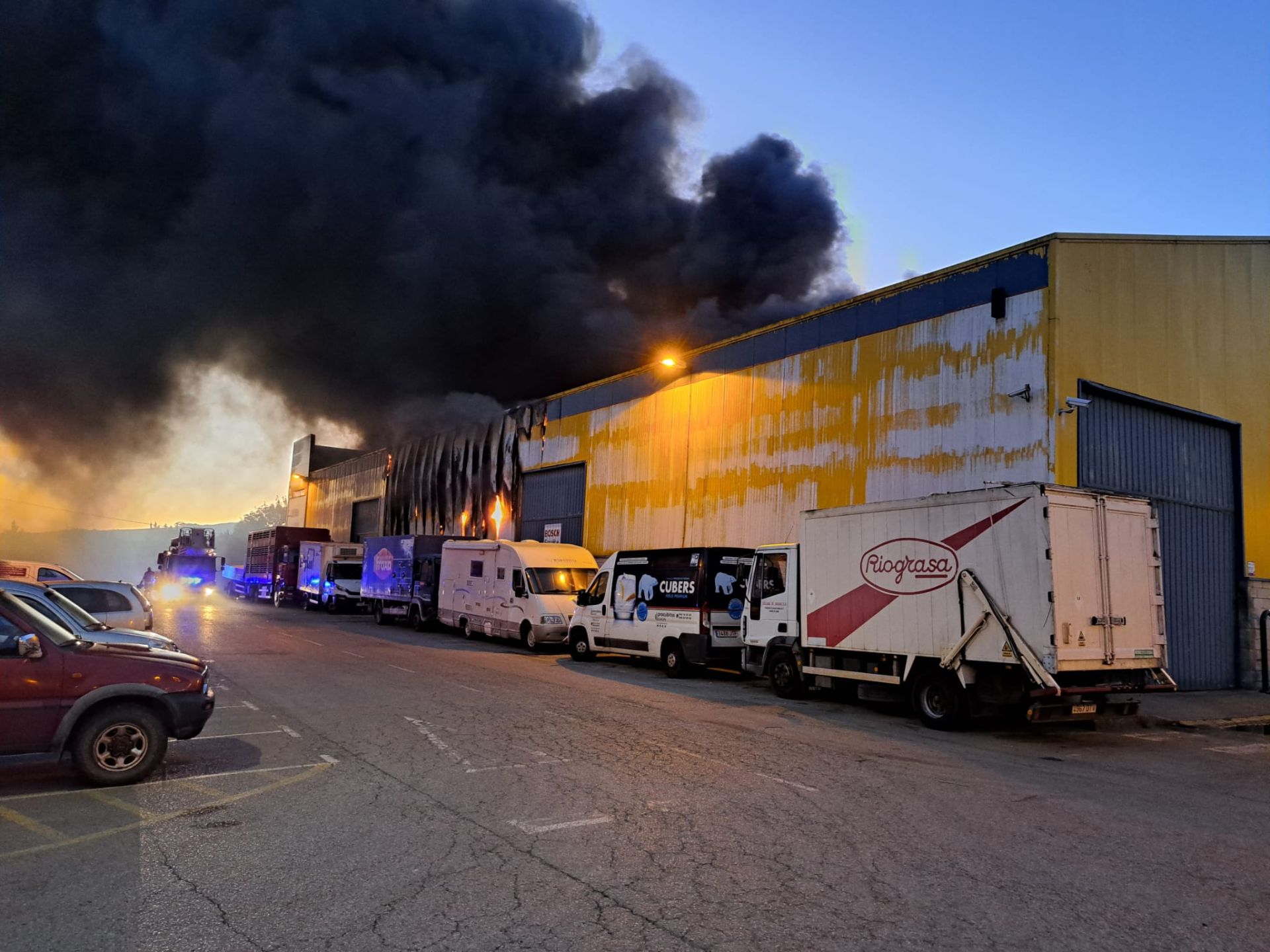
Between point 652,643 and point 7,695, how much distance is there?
1179cm

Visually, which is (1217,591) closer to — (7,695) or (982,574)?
(982,574)

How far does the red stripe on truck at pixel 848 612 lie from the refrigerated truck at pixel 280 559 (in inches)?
Result: 1235

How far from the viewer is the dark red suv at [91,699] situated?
5969 millimetres

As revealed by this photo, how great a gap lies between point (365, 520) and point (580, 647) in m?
33.6

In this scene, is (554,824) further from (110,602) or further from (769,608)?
(110,602)

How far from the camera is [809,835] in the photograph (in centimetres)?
535

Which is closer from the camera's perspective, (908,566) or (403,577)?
(908,566)

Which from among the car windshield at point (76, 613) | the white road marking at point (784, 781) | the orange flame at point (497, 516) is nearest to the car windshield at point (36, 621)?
the car windshield at point (76, 613)

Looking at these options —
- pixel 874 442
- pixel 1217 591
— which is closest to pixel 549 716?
pixel 874 442

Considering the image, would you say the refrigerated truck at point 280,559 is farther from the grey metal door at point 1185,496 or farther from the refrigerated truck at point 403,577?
the grey metal door at point 1185,496

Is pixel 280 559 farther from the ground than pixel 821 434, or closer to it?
closer to it

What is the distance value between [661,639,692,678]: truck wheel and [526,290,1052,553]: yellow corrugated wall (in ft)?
17.7

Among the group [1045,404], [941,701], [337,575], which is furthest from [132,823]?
[337,575]

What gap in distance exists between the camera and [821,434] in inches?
770
